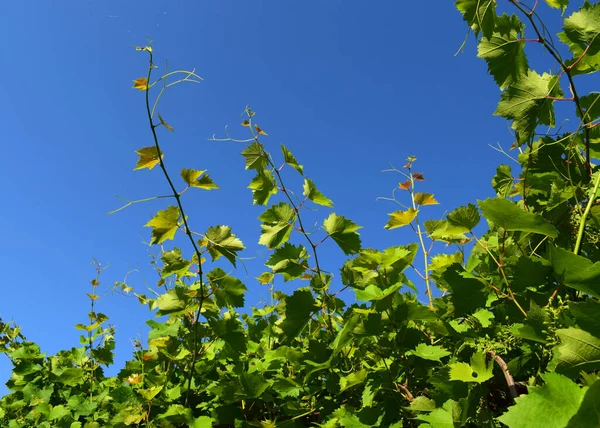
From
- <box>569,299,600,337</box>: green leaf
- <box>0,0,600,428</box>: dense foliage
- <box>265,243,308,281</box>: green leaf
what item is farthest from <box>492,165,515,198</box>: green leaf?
<box>569,299,600,337</box>: green leaf

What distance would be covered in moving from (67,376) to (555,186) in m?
3.28

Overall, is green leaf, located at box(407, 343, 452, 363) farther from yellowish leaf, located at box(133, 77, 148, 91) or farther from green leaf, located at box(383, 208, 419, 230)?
yellowish leaf, located at box(133, 77, 148, 91)

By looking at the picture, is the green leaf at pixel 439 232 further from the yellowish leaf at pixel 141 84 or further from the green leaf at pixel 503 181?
the yellowish leaf at pixel 141 84

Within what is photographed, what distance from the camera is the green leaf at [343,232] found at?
1677mm

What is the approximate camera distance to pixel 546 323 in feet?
3.36

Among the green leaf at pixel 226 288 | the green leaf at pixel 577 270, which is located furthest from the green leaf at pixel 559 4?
the green leaf at pixel 226 288

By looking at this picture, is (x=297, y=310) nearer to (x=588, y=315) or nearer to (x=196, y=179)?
(x=196, y=179)

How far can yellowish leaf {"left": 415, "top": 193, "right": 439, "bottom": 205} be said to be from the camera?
1.97 metres

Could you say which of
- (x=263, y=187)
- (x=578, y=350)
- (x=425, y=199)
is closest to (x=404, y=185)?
(x=425, y=199)

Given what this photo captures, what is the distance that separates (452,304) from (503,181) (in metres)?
0.75

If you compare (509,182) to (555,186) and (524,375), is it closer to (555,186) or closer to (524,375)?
(555,186)

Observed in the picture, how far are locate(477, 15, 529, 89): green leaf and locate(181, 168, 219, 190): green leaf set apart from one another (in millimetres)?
1030

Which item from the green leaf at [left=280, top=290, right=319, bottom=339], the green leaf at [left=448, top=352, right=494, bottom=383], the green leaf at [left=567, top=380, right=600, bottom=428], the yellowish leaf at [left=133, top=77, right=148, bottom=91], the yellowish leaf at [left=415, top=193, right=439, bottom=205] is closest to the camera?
the green leaf at [left=567, top=380, right=600, bottom=428]

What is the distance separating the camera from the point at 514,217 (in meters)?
1.15
